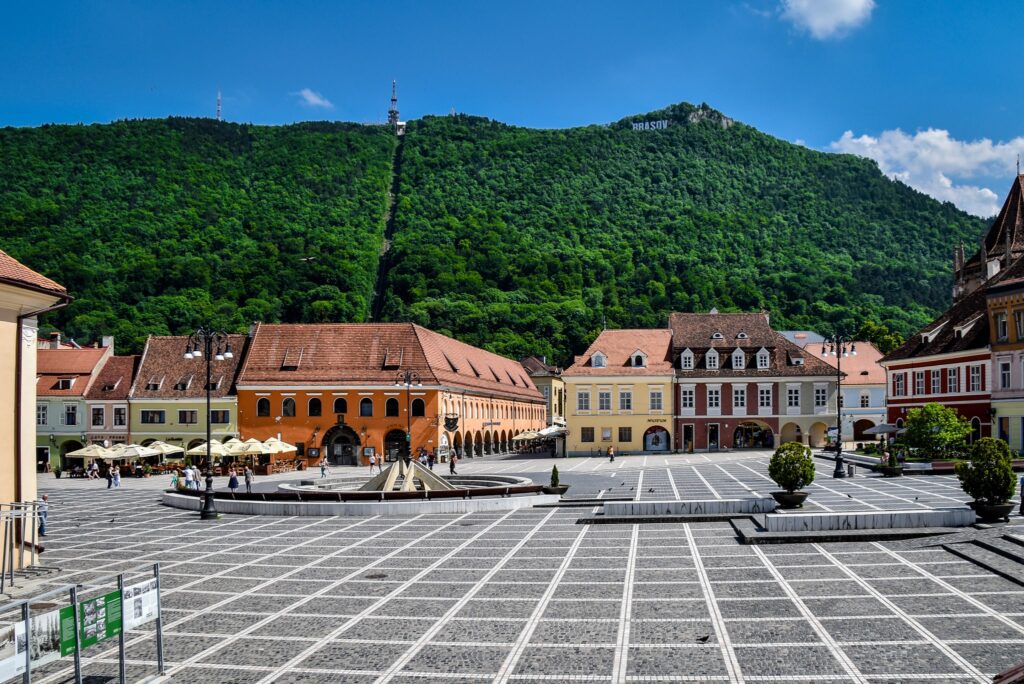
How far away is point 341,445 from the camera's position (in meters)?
63.1

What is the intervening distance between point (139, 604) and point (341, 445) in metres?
51.8

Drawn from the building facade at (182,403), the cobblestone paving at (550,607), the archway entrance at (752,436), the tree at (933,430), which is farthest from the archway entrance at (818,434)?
the cobblestone paving at (550,607)

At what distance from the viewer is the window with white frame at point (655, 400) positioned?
68688 mm

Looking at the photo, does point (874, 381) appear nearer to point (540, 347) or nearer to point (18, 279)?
point (540, 347)

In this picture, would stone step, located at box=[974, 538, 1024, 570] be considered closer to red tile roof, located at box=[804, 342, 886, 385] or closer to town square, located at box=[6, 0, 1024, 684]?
town square, located at box=[6, 0, 1024, 684]

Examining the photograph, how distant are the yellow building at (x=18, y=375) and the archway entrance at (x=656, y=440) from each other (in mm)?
52859

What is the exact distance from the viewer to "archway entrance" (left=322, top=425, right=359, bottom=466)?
62716 millimetres

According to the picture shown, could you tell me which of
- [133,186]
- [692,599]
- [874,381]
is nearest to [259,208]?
[133,186]

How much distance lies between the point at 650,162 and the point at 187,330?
86.6 metres

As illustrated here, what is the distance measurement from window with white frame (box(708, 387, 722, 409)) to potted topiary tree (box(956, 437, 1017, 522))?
45588mm

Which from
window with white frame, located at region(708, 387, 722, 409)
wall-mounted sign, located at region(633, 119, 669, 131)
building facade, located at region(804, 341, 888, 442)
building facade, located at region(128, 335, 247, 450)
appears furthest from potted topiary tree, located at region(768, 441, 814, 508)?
wall-mounted sign, located at region(633, 119, 669, 131)

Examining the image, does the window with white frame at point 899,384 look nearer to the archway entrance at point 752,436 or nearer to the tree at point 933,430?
the archway entrance at point 752,436

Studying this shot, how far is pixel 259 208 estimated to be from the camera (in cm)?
12300

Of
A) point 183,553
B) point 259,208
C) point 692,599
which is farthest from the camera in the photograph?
point 259,208
